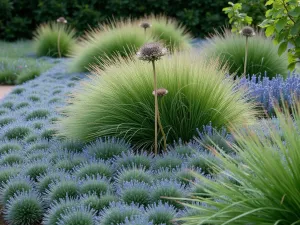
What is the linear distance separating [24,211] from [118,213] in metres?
0.71

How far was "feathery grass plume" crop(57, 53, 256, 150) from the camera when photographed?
4086 mm

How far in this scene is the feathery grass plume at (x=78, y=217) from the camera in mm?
2793

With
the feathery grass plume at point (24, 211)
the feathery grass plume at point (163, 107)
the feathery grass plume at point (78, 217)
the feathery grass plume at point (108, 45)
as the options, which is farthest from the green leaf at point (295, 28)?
the feathery grass plume at point (108, 45)

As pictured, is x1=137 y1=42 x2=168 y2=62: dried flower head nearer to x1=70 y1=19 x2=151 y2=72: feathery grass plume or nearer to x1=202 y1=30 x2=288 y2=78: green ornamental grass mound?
x1=202 y1=30 x2=288 y2=78: green ornamental grass mound

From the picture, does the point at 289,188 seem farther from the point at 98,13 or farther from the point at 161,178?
the point at 98,13

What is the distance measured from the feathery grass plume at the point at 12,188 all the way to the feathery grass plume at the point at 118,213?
76cm

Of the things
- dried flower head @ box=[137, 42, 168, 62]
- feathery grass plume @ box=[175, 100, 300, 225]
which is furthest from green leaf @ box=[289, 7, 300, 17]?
feathery grass plume @ box=[175, 100, 300, 225]

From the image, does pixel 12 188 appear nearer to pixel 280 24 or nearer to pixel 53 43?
pixel 280 24

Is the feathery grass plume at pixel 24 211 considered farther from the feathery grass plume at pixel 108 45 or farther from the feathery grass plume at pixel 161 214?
the feathery grass plume at pixel 108 45

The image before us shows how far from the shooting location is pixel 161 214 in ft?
9.07

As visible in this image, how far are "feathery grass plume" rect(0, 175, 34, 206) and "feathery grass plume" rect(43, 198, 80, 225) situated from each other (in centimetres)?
38

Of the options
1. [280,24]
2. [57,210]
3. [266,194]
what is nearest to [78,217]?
[57,210]

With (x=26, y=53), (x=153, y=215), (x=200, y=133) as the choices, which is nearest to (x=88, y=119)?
(x=200, y=133)

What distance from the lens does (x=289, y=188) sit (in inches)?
84.7
